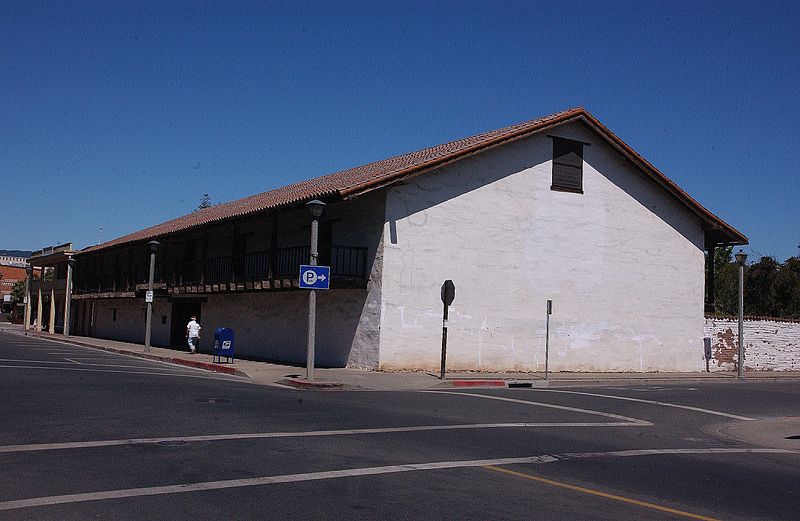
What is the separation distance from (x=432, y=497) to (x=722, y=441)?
7.16 meters

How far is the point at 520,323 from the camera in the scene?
89.2ft

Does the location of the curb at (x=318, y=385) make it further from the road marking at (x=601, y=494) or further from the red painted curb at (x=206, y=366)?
the road marking at (x=601, y=494)

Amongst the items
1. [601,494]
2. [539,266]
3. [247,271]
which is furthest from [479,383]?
[601,494]

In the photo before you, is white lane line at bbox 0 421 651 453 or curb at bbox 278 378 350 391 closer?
white lane line at bbox 0 421 651 453

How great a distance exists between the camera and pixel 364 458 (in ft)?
30.2

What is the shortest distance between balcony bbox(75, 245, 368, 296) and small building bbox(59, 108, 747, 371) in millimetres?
97

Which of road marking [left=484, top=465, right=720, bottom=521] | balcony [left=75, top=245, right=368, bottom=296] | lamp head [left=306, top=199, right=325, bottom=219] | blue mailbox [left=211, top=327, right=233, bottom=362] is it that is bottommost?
road marking [left=484, top=465, right=720, bottom=521]

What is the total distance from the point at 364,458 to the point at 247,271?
74.9ft

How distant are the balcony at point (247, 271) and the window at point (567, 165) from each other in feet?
25.5

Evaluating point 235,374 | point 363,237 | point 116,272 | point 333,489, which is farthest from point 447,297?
→ point 116,272

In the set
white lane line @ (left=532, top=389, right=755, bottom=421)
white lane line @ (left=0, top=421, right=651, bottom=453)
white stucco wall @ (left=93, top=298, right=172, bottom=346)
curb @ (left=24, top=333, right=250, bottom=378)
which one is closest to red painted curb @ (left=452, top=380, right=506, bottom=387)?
white lane line @ (left=532, top=389, right=755, bottom=421)

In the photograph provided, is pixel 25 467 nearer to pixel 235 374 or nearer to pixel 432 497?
pixel 432 497

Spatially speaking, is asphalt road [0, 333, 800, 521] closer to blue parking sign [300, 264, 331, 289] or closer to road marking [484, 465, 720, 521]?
road marking [484, 465, 720, 521]

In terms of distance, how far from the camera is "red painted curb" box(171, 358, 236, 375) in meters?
23.7
